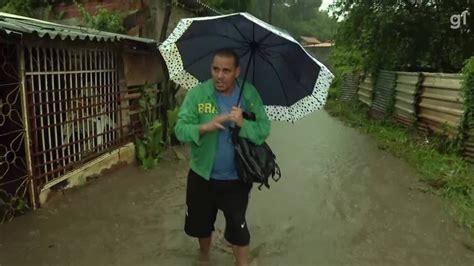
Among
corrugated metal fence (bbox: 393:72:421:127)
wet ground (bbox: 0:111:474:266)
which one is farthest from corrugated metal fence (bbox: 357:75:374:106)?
wet ground (bbox: 0:111:474:266)

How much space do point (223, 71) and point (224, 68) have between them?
0.07 feet

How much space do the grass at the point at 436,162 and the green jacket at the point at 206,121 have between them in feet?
9.72

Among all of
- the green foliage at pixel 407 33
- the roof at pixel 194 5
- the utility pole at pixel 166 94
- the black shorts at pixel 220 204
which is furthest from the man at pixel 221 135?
the green foliage at pixel 407 33

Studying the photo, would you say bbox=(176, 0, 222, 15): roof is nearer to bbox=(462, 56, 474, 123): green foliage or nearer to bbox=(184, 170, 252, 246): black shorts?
bbox=(462, 56, 474, 123): green foliage

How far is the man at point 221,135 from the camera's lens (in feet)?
9.80

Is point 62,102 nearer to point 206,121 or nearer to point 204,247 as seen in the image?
point 204,247

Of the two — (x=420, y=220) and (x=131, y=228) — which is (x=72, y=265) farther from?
(x=420, y=220)

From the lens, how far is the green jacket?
9.88 ft

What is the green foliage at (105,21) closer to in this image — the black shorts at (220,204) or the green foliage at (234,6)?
the black shorts at (220,204)

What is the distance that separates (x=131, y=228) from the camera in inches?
183

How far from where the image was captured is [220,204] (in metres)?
3.19

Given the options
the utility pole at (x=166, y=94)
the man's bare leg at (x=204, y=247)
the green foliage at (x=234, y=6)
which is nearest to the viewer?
the man's bare leg at (x=204, y=247)

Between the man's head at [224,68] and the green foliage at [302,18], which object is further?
the green foliage at [302,18]

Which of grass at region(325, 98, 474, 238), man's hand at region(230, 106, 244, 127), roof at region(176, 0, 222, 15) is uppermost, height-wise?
roof at region(176, 0, 222, 15)
